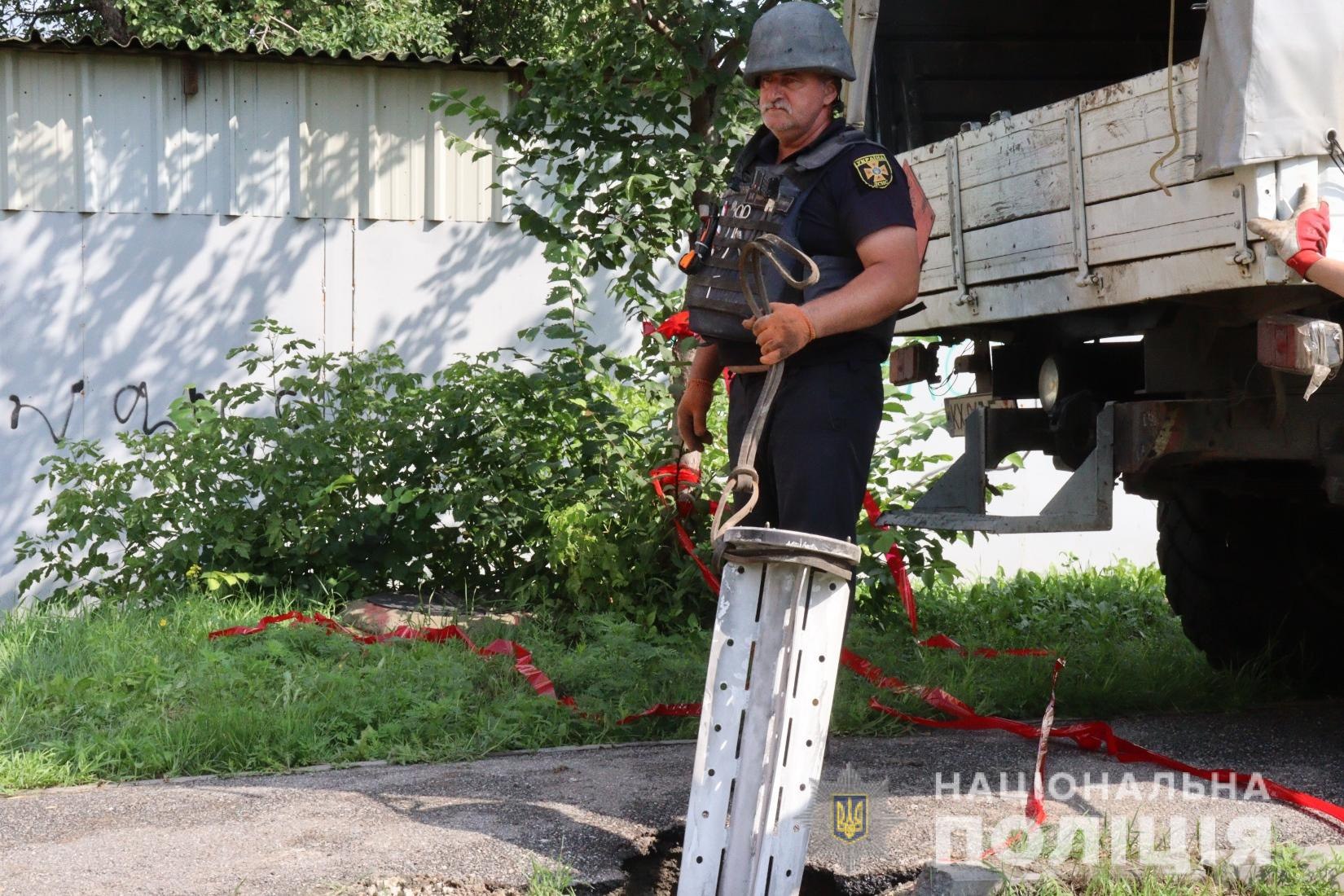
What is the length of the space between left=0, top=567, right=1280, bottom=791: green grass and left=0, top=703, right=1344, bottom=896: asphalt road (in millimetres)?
174

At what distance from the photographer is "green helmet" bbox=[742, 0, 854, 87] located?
121 inches

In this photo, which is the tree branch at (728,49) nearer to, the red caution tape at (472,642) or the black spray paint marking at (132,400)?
the red caution tape at (472,642)

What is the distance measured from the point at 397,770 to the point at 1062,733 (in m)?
2.02

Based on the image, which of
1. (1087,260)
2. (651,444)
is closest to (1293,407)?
(1087,260)

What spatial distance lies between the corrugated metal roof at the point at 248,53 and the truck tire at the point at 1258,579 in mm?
4575

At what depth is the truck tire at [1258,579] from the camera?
4793 millimetres

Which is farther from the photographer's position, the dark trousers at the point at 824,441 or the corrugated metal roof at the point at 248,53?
the corrugated metal roof at the point at 248,53

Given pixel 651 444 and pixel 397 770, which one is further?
pixel 651 444

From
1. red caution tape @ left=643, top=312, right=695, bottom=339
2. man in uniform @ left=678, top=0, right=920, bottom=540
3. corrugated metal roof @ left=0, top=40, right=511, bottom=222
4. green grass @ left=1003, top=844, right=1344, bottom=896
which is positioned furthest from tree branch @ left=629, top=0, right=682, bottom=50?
green grass @ left=1003, top=844, right=1344, bottom=896

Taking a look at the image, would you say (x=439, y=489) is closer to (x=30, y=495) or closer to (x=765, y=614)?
(x=30, y=495)

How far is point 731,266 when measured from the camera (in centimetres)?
313

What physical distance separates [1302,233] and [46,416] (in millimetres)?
6670

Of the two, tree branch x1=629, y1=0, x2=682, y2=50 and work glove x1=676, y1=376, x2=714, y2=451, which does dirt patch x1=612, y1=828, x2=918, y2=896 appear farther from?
tree branch x1=629, y1=0, x2=682, y2=50

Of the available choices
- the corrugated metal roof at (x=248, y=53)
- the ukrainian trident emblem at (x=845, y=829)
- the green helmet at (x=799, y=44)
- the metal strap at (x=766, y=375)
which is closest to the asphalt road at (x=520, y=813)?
the ukrainian trident emblem at (x=845, y=829)
